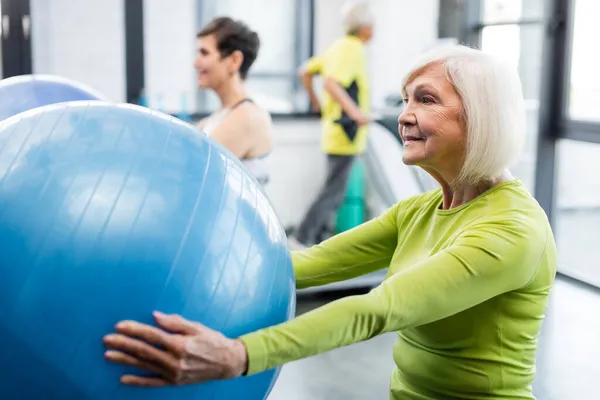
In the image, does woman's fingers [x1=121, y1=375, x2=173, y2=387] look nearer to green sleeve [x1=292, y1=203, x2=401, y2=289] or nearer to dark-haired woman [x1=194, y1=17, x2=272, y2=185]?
green sleeve [x1=292, y1=203, x2=401, y2=289]

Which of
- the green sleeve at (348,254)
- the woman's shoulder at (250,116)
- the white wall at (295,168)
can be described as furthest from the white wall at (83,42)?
the green sleeve at (348,254)

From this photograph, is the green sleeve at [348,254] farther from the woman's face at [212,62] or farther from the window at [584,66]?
the window at [584,66]

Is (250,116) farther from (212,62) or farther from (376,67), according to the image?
(376,67)

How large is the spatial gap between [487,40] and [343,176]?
1.43 m

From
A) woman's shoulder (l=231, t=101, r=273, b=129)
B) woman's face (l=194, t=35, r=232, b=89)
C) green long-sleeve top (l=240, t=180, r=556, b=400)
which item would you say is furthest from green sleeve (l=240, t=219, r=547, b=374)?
woman's face (l=194, t=35, r=232, b=89)

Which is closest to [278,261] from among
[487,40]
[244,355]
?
[244,355]

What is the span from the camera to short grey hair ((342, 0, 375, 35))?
13.7 feet

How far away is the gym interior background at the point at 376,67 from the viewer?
4430mm

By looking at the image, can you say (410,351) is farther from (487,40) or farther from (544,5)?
(487,40)

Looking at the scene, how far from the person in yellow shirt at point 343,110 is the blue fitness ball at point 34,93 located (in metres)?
2.36

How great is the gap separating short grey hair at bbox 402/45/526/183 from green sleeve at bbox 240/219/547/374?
12 centimetres

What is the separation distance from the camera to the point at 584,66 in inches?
177

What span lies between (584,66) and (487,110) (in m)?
3.52

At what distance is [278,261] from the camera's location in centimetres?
122
